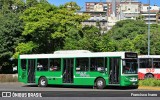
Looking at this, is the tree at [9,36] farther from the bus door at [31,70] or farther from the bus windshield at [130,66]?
the bus windshield at [130,66]

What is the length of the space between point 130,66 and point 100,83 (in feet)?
7.91

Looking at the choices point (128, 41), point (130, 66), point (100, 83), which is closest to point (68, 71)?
point (100, 83)

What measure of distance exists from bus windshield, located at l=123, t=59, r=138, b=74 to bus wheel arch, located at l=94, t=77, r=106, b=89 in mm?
1710

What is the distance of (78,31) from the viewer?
52.5 metres

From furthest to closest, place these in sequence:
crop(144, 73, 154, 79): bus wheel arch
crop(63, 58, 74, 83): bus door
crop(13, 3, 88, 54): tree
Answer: crop(13, 3, 88, 54): tree → crop(144, 73, 154, 79): bus wheel arch → crop(63, 58, 74, 83): bus door

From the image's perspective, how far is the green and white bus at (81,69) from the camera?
92.9ft

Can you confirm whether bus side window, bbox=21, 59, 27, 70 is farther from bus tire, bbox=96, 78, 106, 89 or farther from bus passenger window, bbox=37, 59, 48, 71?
bus tire, bbox=96, 78, 106, 89

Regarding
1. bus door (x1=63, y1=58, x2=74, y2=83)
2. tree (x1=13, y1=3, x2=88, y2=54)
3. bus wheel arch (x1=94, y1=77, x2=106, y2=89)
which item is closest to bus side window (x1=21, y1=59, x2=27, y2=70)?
bus door (x1=63, y1=58, x2=74, y2=83)

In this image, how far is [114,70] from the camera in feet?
93.1

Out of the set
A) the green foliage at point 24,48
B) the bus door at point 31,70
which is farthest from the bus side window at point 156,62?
the green foliage at point 24,48

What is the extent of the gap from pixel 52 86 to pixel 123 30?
60779 millimetres

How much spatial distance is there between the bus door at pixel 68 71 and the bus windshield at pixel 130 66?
14.1 feet

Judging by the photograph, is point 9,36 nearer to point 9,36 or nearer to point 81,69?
point 9,36

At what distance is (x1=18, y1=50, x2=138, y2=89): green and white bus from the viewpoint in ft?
92.9
